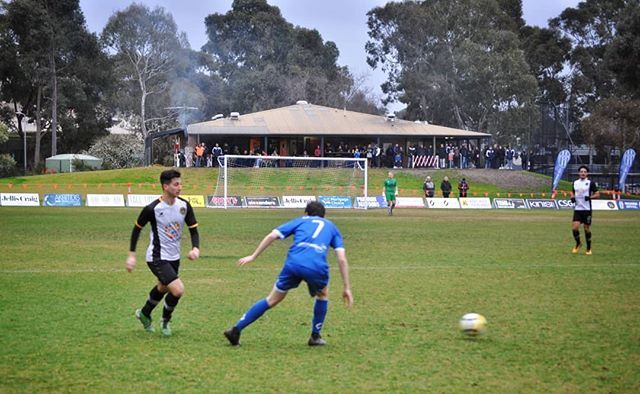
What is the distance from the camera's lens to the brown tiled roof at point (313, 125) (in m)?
69.1

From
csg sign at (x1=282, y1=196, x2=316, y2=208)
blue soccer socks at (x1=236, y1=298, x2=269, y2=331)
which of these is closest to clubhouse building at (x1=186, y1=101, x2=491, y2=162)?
csg sign at (x1=282, y1=196, x2=316, y2=208)

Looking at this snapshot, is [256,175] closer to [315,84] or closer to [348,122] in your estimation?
[348,122]

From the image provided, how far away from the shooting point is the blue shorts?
31.5 feet

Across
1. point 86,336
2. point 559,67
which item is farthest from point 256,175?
point 559,67

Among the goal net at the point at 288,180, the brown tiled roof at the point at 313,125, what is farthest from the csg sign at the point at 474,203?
the brown tiled roof at the point at 313,125

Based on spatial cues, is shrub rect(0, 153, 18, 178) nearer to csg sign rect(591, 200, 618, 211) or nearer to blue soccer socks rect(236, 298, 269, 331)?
csg sign rect(591, 200, 618, 211)

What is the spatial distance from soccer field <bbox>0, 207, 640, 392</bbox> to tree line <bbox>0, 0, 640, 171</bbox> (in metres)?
58.5

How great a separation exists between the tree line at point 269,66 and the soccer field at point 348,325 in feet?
192

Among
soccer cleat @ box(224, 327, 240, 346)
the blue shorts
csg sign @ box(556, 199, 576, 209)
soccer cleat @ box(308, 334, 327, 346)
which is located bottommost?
csg sign @ box(556, 199, 576, 209)

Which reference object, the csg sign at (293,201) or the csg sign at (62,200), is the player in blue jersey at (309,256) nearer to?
the csg sign at (293,201)

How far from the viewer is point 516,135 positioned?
92000 millimetres

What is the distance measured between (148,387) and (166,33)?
8189cm

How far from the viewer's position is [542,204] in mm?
51719

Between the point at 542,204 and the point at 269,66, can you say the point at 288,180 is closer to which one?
the point at 542,204
